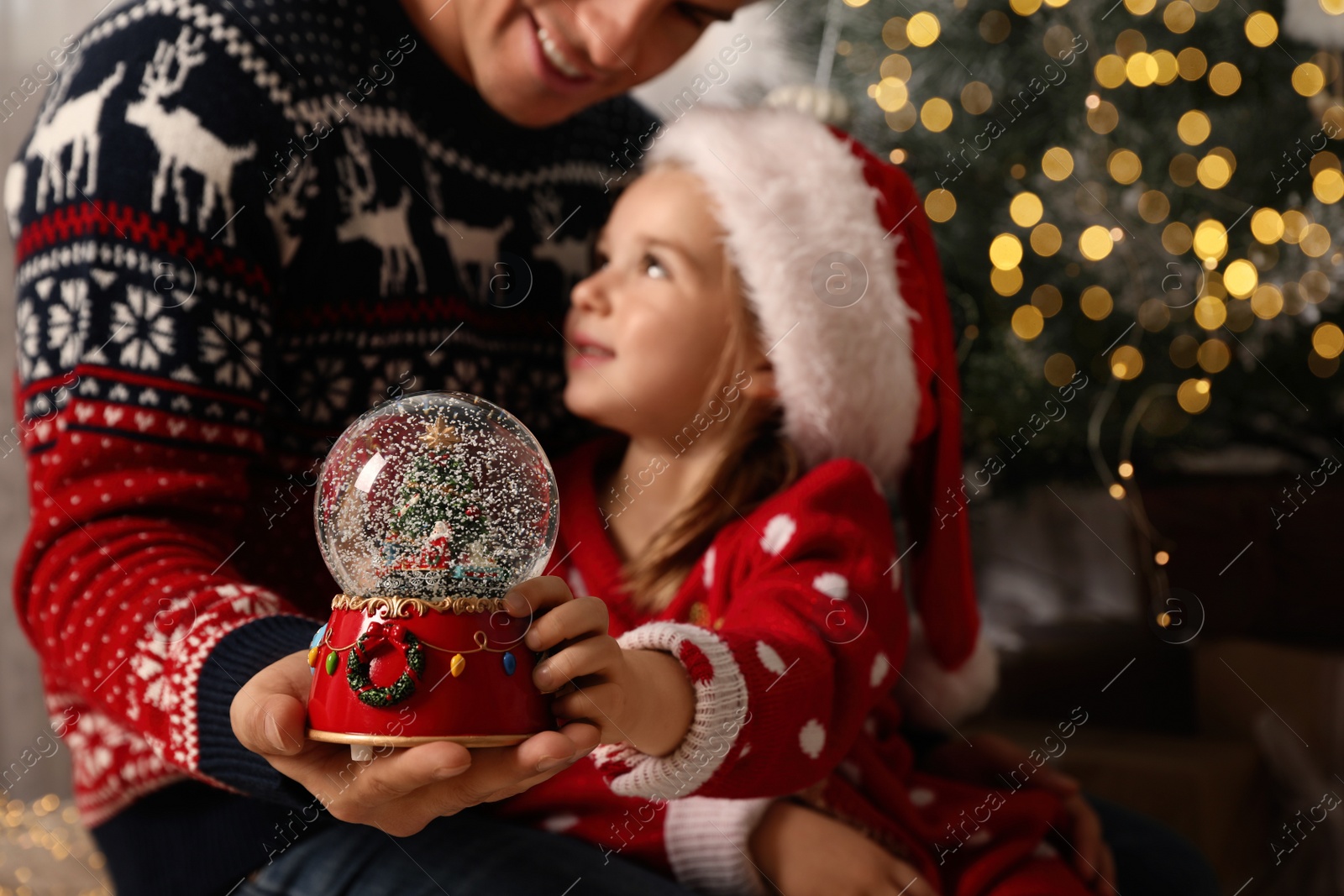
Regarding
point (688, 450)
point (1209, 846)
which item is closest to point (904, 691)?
point (688, 450)

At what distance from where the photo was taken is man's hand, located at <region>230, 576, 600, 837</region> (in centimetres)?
58

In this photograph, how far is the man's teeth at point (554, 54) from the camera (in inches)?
42.1

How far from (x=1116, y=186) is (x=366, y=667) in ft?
4.83

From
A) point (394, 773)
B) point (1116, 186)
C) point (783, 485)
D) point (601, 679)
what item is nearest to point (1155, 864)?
point (783, 485)

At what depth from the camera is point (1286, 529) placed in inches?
77.2

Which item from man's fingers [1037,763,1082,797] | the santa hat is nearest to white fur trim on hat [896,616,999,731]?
the santa hat

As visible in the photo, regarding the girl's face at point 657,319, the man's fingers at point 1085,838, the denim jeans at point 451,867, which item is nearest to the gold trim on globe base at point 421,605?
the denim jeans at point 451,867

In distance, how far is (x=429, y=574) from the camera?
632 millimetres

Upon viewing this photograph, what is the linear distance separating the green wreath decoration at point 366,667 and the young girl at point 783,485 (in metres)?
0.32

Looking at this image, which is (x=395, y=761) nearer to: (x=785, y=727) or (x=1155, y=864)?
(x=785, y=727)

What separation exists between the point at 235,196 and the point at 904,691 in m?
0.91

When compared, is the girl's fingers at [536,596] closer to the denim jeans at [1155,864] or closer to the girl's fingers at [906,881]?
the girl's fingers at [906,881]

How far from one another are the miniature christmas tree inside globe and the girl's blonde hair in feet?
1.24

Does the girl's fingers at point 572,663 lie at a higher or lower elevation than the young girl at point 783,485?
higher
